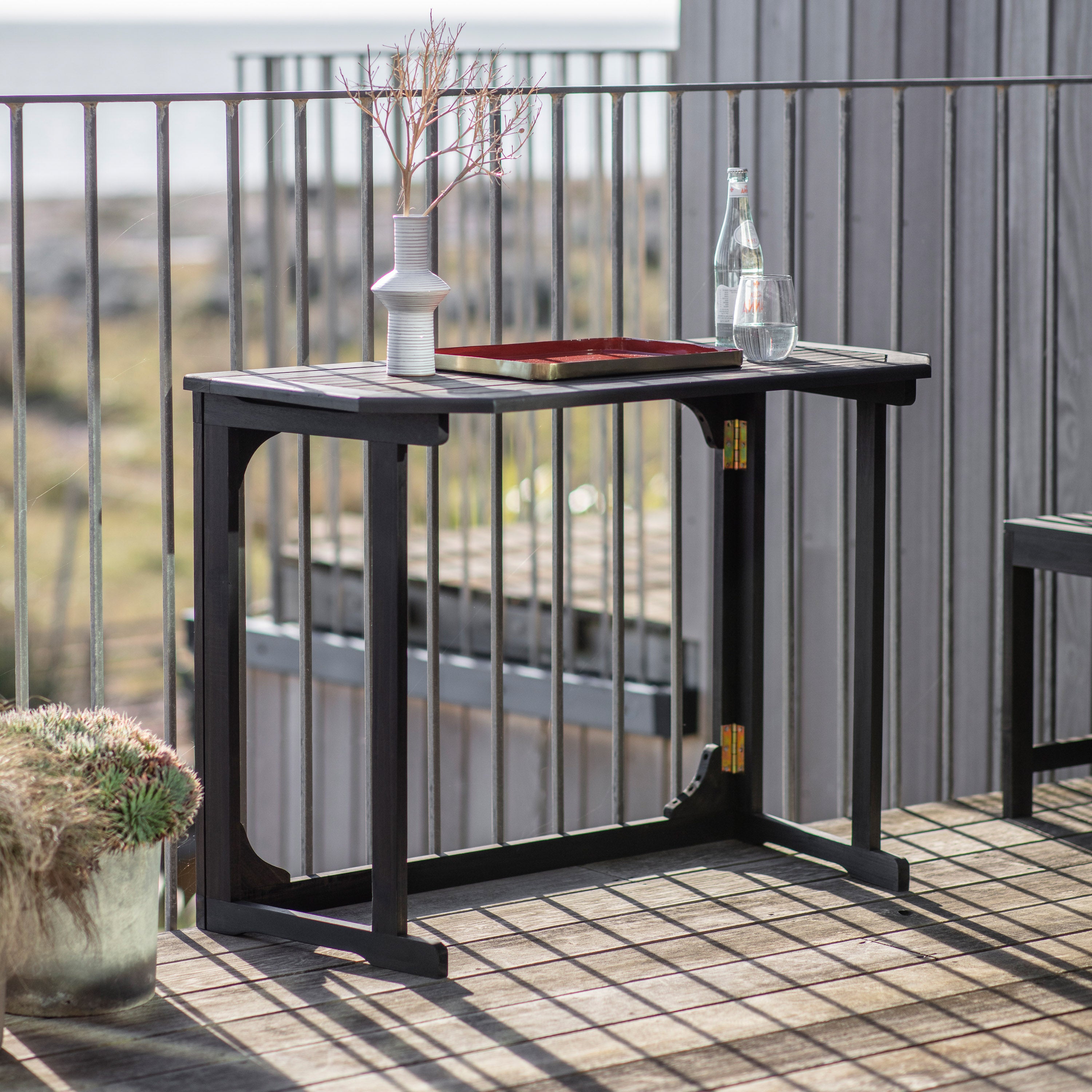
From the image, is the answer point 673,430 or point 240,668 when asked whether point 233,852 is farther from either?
point 673,430

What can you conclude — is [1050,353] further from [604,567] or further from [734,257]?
[604,567]

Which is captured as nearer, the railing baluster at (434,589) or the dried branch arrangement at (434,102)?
the dried branch arrangement at (434,102)

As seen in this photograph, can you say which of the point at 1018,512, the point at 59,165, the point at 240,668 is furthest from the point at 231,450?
the point at 59,165

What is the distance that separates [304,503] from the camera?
239 cm

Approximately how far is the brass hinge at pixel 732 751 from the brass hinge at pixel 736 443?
44cm

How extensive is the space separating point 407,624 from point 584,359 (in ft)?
1.48

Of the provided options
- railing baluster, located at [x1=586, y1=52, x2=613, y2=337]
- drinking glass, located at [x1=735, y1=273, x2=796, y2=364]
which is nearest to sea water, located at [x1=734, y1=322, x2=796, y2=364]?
drinking glass, located at [x1=735, y1=273, x2=796, y2=364]

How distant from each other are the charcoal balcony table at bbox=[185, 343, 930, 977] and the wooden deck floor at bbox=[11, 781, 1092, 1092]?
0.15ft

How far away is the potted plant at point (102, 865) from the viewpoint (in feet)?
6.48

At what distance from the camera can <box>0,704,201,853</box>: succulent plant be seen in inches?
78.7

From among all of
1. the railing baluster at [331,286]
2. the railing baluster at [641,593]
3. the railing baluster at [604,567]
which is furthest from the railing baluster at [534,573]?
the railing baluster at [331,286]

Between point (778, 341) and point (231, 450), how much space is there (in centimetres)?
78

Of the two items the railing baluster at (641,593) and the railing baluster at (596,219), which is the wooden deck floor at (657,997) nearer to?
the railing baluster at (641,593)

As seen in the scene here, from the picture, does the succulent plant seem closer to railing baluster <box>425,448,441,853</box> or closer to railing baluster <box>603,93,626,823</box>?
railing baluster <box>425,448,441,853</box>
